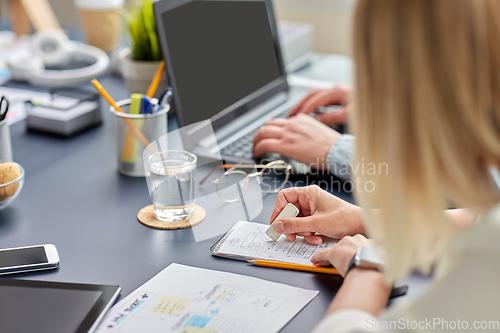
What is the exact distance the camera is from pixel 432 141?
0.52 metres

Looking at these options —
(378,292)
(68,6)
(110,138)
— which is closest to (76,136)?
(110,138)

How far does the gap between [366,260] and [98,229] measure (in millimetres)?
434

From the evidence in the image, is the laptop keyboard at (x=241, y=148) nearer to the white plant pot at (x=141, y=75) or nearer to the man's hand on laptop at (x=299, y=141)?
the man's hand on laptop at (x=299, y=141)

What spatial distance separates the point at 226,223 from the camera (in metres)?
0.86

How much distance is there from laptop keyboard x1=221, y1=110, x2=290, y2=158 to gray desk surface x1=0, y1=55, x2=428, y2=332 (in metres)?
0.17

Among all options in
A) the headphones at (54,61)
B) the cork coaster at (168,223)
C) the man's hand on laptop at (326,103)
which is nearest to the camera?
the cork coaster at (168,223)

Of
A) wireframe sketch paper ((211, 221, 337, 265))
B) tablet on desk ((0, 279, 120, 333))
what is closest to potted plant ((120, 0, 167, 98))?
wireframe sketch paper ((211, 221, 337, 265))

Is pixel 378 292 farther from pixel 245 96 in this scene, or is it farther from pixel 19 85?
pixel 19 85

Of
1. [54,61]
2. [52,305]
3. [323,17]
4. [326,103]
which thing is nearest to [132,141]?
[52,305]

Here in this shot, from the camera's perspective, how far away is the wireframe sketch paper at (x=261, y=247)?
2.51 feet

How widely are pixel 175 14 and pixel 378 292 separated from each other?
0.73m

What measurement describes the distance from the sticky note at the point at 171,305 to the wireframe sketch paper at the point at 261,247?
4.9 inches

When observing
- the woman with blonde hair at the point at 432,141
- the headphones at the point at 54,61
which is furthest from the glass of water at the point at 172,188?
the headphones at the point at 54,61

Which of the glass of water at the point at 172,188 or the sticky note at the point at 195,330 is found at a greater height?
the glass of water at the point at 172,188
